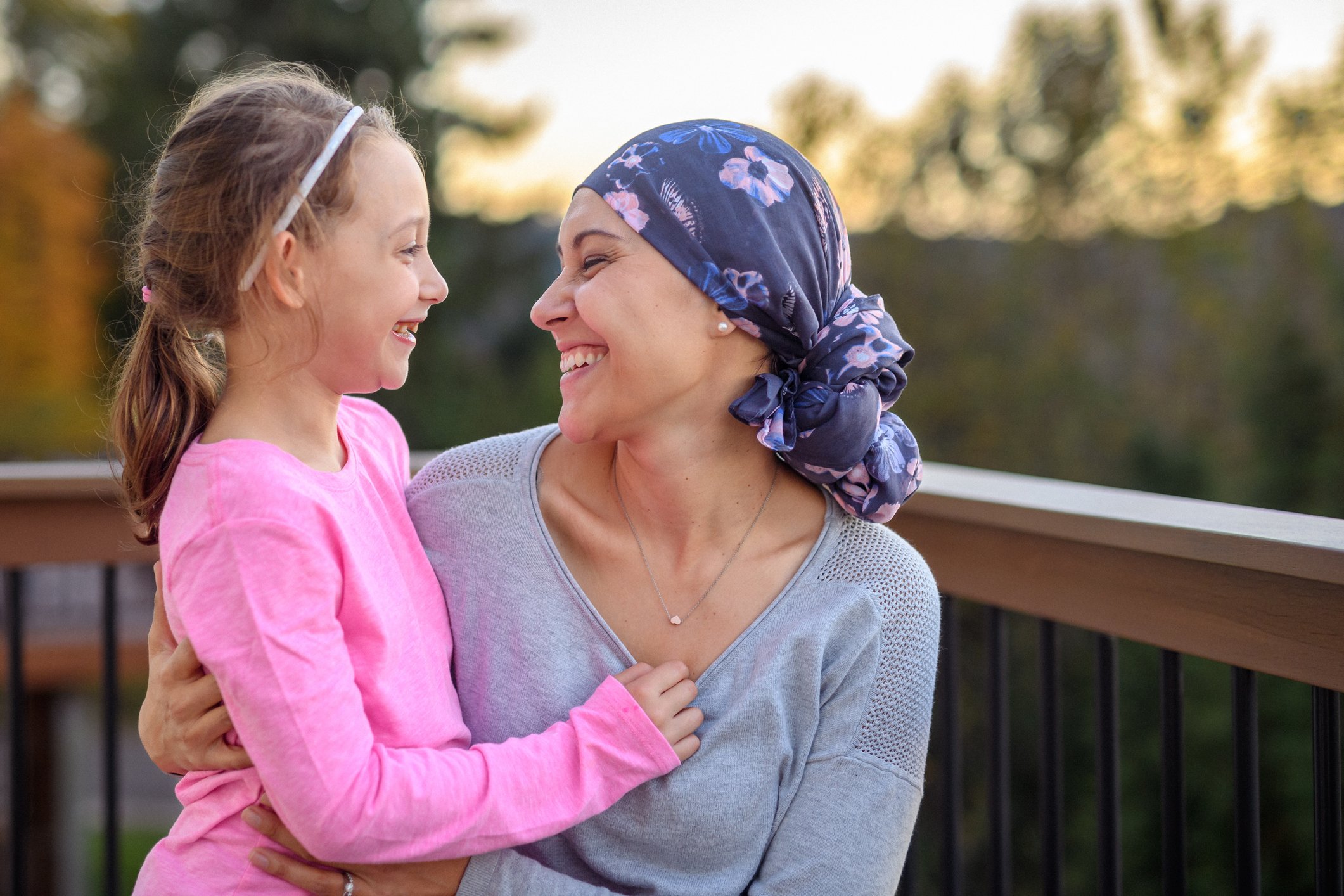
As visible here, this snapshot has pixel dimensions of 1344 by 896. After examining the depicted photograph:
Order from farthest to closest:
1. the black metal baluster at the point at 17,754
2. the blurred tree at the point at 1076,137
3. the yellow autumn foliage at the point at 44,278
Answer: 1. the yellow autumn foliage at the point at 44,278
2. the blurred tree at the point at 1076,137
3. the black metal baluster at the point at 17,754

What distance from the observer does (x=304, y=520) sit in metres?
1.19

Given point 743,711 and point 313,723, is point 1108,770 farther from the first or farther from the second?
point 313,723

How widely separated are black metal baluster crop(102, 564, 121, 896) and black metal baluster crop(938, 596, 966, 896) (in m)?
1.60

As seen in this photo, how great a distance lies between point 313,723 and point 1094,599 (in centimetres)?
112

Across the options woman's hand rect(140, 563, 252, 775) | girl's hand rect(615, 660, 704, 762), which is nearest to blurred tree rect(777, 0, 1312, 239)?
girl's hand rect(615, 660, 704, 762)

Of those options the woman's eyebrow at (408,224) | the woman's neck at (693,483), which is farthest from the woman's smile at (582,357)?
the woman's eyebrow at (408,224)

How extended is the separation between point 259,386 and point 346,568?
0.25m

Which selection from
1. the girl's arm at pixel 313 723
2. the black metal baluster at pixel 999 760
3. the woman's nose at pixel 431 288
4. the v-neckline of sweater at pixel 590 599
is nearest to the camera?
the girl's arm at pixel 313 723

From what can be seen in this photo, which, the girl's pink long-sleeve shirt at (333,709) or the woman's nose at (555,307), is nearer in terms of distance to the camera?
the girl's pink long-sleeve shirt at (333,709)

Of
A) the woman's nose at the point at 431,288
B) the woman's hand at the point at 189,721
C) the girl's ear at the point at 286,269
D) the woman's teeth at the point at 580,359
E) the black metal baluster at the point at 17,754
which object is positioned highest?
the girl's ear at the point at 286,269

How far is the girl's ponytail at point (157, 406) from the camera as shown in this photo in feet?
4.34

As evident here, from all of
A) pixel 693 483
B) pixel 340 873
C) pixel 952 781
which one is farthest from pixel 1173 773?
pixel 340 873

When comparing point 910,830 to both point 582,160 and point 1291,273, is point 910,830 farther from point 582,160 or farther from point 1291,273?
point 582,160

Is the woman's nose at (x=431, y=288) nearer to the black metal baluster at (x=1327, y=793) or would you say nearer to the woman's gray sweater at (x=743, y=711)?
the woman's gray sweater at (x=743, y=711)
